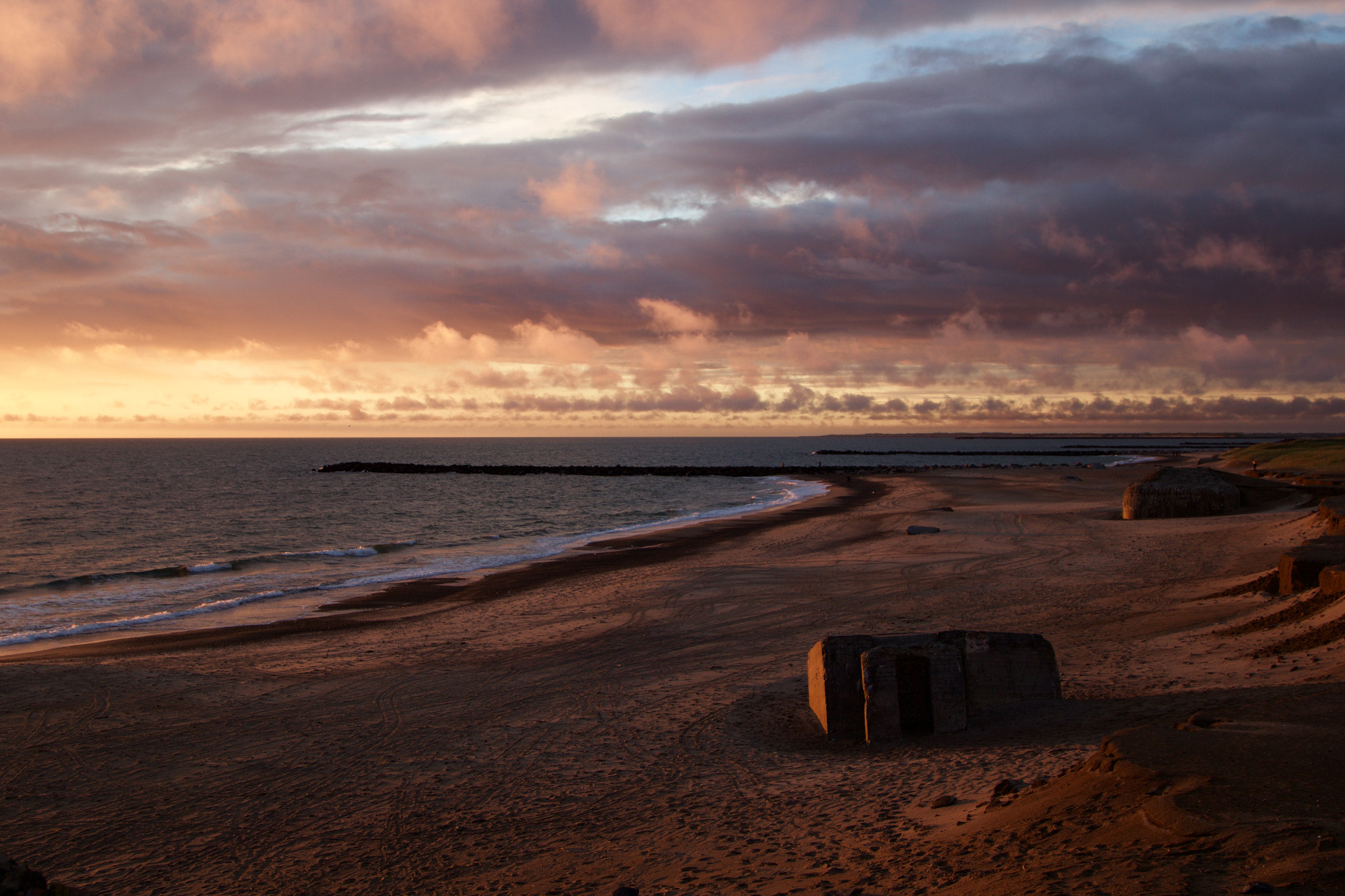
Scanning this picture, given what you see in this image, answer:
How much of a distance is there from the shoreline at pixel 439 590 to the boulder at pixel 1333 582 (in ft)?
56.2

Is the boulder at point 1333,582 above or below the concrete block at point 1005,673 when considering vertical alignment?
above

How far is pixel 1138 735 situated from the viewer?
6.43m

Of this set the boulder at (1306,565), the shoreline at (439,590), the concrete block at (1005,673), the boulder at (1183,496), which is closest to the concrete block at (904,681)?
the concrete block at (1005,673)

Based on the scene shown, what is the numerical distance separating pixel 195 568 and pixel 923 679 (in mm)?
27052

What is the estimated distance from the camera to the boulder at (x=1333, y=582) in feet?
36.4

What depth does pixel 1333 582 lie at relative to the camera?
11.3 m

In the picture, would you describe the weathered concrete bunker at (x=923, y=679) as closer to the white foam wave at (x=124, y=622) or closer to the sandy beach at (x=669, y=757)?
the sandy beach at (x=669, y=757)

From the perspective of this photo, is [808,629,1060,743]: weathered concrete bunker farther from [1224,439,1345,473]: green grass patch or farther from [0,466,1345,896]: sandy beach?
[1224,439,1345,473]: green grass patch

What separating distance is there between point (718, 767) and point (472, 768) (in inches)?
109

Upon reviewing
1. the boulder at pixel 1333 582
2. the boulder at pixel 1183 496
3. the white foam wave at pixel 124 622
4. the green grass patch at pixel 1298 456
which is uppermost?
the boulder at pixel 1333 582

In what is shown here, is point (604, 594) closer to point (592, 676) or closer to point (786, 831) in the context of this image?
point (592, 676)

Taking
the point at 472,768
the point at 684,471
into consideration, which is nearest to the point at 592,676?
the point at 472,768

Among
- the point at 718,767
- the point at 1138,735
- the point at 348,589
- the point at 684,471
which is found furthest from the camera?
the point at 684,471

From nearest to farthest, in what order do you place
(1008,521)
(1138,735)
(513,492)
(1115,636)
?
(1138,735), (1115,636), (1008,521), (513,492)
